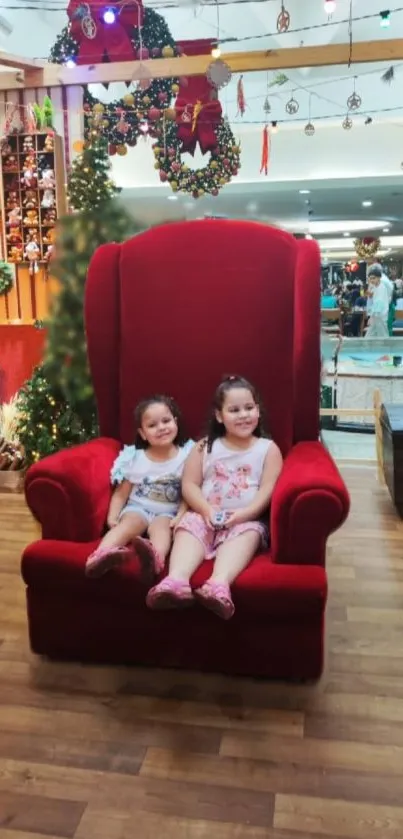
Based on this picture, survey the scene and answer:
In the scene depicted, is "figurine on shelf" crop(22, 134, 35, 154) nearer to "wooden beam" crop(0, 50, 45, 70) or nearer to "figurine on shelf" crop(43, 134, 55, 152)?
"figurine on shelf" crop(43, 134, 55, 152)

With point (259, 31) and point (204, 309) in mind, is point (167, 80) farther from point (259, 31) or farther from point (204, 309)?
point (204, 309)

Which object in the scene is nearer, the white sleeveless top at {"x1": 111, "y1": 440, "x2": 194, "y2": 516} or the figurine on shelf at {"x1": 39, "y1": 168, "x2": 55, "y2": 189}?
the white sleeveless top at {"x1": 111, "y1": 440, "x2": 194, "y2": 516}

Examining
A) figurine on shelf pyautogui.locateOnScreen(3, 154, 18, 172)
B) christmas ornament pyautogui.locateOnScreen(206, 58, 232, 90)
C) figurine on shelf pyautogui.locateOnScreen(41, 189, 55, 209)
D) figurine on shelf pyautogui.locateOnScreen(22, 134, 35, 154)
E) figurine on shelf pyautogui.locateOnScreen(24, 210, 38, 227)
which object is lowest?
figurine on shelf pyautogui.locateOnScreen(24, 210, 38, 227)

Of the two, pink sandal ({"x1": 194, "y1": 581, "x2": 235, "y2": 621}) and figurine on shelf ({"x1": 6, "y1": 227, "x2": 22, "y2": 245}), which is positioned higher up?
figurine on shelf ({"x1": 6, "y1": 227, "x2": 22, "y2": 245})

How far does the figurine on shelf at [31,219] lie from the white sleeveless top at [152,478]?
2.87 meters

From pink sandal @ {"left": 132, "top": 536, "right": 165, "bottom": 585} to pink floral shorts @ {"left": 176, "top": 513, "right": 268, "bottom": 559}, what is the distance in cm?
16

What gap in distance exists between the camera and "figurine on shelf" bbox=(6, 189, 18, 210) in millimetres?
A: 4844

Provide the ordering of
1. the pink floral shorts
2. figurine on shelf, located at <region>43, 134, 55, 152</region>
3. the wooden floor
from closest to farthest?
the wooden floor
the pink floral shorts
figurine on shelf, located at <region>43, 134, 55, 152</region>

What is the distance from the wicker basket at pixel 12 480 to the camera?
4.24 m

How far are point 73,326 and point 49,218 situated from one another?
150 cm

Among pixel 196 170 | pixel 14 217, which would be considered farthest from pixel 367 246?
pixel 14 217

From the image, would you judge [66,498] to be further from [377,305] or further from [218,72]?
[377,305]

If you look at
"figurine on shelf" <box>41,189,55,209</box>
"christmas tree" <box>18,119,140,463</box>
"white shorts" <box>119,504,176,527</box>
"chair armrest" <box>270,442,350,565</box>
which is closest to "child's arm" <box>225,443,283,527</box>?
"chair armrest" <box>270,442,350,565</box>

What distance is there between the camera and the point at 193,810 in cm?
167
